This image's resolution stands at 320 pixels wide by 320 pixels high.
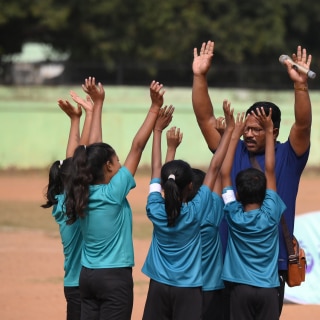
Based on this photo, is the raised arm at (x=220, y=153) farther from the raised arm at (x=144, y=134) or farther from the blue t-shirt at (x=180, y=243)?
the raised arm at (x=144, y=134)

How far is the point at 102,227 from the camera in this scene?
5.68 meters

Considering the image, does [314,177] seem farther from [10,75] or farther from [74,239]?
[74,239]

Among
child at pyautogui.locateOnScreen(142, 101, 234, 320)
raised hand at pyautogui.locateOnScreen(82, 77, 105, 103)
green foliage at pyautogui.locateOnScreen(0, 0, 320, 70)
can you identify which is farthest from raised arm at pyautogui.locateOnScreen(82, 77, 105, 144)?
green foliage at pyautogui.locateOnScreen(0, 0, 320, 70)

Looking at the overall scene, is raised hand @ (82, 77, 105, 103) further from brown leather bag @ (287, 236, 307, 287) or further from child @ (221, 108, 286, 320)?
brown leather bag @ (287, 236, 307, 287)

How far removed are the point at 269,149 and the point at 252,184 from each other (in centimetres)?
26

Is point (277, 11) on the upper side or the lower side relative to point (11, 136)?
upper

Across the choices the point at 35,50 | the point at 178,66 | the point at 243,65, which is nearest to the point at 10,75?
the point at 178,66

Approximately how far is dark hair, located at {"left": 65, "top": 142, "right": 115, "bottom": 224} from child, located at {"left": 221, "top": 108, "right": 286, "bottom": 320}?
0.82m

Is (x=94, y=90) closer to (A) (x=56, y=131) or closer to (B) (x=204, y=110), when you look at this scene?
(B) (x=204, y=110)

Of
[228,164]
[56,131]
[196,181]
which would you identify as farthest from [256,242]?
[56,131]

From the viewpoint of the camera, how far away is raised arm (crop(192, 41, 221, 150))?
604 centimetres

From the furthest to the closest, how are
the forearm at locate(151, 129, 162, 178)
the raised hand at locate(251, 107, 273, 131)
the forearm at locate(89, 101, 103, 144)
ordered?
the forearm at locate(89, 101, 103, 144), the forearm at locate(151, 129, 162, 178), the raised hand at locate(251, 107, 273, 131)

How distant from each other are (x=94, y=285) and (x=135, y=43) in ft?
89.6

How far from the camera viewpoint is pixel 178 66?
33094 millimetres
